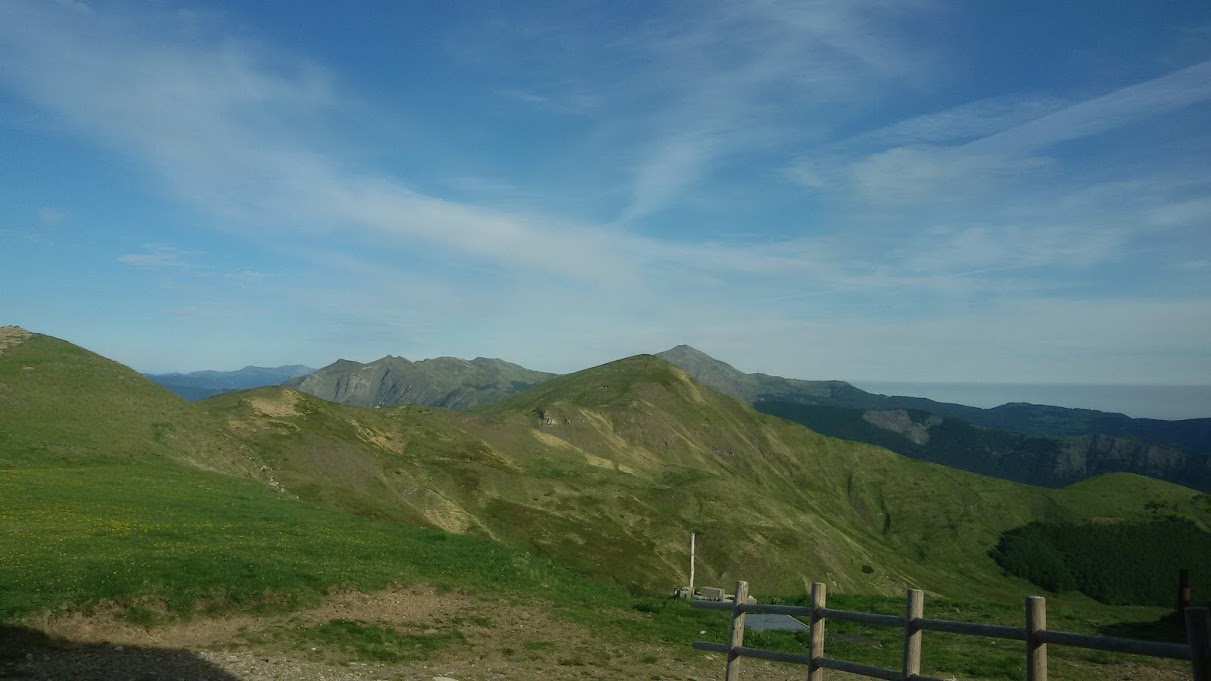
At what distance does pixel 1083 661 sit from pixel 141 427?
72.0 metres

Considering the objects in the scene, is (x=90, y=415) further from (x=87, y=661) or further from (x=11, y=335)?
(x=87, y=661)

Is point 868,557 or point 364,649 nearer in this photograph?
point 364,649

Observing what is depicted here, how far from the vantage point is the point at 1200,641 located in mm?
11117

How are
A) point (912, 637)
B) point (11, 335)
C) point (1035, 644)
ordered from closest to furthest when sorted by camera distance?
point (1035, 644) → point (912, 637) → point (11, 335)

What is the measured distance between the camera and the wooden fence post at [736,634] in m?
19.4

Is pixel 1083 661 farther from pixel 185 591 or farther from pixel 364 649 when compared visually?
pixel 185 591

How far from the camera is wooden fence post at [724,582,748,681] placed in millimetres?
19422

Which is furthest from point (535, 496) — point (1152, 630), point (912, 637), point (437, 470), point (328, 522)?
point (912, 637)

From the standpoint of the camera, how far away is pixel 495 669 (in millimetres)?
21641

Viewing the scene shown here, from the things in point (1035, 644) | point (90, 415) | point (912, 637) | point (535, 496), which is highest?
point (90, 415)

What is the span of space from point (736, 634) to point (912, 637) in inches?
211

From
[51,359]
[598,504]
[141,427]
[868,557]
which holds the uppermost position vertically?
[51,359]

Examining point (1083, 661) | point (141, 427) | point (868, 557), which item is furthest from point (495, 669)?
point (868, 557)

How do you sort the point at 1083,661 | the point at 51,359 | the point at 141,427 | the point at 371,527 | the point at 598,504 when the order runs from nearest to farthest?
the point at 1083,661 → the point at 371,527 → the point at 141,427 → the point at 51,359 → the point at 598,504
